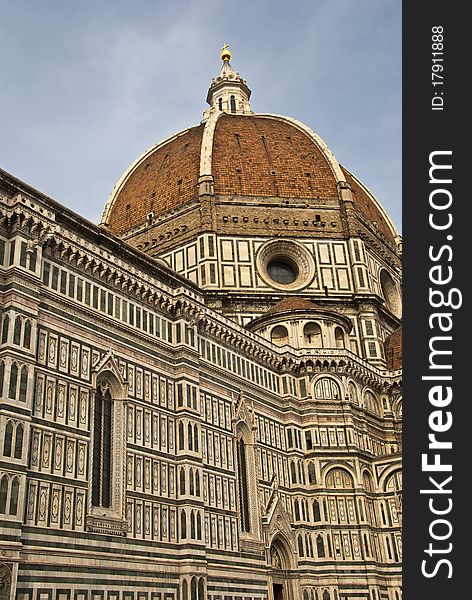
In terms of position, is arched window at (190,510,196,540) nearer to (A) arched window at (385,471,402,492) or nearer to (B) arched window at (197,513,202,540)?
(B) arched window at (197,513,202,540)

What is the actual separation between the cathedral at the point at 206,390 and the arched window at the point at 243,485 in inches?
6.8

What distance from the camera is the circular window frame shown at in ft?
148

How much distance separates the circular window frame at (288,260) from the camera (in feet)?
148

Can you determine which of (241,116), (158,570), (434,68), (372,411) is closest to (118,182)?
(241,116)

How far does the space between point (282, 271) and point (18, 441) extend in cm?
2894

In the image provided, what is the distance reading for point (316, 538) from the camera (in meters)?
33.0

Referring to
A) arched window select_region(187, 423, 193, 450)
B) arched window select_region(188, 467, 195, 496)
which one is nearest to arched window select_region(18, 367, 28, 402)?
→ arched window select_region(187, 423, 193, 450)

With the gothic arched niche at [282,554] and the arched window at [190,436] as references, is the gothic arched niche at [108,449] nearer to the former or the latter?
the arched window at [190,436]

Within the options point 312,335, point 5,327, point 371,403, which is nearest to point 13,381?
point 5,327

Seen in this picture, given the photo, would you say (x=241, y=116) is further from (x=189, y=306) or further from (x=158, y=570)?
(x=158, y=570)

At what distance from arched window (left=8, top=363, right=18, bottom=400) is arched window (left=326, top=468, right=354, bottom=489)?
1873cm

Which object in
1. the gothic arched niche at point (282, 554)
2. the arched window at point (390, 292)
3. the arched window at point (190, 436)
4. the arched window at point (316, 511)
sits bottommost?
the gothic arched niche at point (282, 554)

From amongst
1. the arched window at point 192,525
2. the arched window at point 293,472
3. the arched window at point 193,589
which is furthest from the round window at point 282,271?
the arched window at point 193,589

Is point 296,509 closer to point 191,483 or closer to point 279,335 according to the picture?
point 191,483
